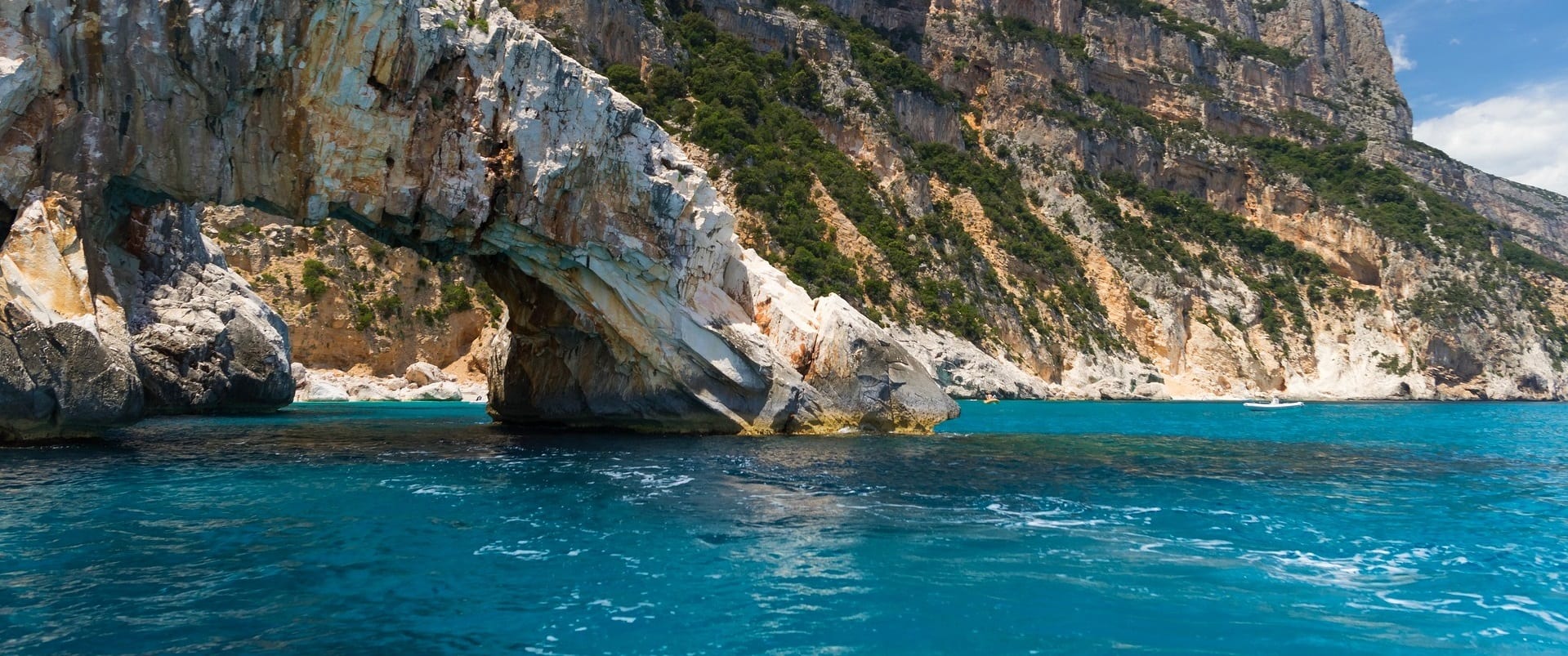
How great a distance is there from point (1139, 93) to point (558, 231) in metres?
87.0

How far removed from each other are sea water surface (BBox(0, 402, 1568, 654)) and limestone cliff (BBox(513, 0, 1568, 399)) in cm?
4061

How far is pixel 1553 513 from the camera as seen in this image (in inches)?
535

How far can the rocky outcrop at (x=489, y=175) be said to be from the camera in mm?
16703

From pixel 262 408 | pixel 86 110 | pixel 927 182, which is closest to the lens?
pixel 86 110

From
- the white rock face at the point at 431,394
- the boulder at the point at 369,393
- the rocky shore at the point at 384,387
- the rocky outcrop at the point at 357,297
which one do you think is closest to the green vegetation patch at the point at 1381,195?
the rocky outcrop at the point at 357,297

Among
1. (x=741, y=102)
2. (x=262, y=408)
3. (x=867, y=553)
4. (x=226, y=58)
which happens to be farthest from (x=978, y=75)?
(x=867, y=553)

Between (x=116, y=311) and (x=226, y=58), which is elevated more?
(x=226, y=58)

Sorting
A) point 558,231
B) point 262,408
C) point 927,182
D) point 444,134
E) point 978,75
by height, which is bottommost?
point 262,408

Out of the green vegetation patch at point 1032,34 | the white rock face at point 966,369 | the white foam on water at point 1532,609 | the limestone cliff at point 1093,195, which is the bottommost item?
the white foam on water at point 1532,609

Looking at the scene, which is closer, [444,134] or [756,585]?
[756,585]

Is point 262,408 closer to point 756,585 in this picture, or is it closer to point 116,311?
point 116,311

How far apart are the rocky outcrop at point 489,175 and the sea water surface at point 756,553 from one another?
4.88 m

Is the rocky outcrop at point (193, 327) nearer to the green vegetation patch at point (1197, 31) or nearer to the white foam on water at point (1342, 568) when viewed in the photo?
the white foam on water at point (1342, 568)

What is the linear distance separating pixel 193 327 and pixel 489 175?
45.5 feet
